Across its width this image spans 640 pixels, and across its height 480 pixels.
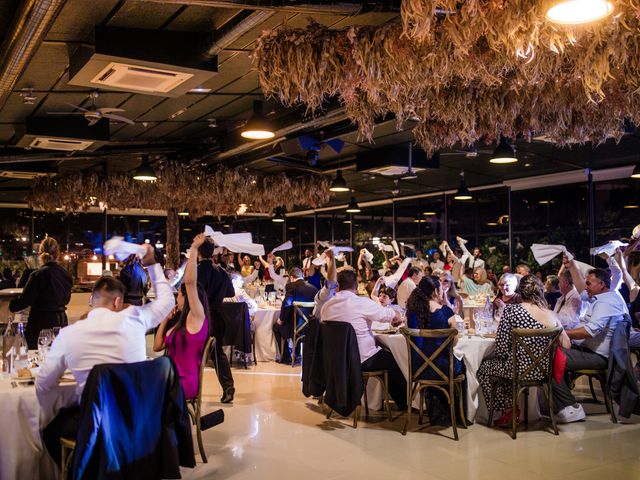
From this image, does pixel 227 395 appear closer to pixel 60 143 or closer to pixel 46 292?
pixel 46 292

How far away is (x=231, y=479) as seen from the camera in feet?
15.1

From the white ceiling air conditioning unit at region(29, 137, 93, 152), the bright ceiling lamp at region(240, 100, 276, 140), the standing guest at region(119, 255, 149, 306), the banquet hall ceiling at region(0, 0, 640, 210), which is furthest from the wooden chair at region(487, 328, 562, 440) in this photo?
the white ceiling air conditioning unit at region(29, 137, 93, 152)

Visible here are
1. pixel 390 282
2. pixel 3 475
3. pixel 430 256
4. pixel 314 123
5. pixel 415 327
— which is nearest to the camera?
pixel 3 475

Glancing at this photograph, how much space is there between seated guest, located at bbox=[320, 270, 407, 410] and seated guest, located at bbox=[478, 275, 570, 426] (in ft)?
3.16

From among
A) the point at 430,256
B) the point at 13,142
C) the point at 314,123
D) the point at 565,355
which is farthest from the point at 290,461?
the point at 430,256

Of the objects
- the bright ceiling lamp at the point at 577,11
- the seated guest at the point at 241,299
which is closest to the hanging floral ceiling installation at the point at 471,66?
the bright ceiling lamp at the point at 577,11

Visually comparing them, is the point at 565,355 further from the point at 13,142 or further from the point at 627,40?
the point at 13,142

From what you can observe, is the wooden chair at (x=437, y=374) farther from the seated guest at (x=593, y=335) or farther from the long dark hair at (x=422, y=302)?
the seated guest at (x=593, y=335)

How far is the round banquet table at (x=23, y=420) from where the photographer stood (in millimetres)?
3857

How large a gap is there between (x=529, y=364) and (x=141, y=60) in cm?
461

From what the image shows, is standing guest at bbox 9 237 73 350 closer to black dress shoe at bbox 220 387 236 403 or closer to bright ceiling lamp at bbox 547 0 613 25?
black dress shoe at bbox 220 387 236 403

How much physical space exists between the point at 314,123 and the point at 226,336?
326 cm

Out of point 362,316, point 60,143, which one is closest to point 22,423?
point 362,316

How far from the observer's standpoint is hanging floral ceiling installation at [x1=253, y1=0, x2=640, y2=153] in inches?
163
